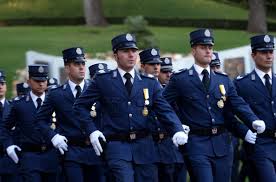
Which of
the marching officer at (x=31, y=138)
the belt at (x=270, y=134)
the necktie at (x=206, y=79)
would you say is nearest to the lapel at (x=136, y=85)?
the necktie at (x=206, y=79)

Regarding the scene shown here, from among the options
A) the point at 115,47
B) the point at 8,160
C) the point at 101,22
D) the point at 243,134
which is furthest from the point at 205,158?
the point at 101,22

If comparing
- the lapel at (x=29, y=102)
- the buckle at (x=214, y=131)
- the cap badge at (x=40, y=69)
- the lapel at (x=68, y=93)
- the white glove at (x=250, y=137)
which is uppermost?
the cap badge at (x=40, y=69)

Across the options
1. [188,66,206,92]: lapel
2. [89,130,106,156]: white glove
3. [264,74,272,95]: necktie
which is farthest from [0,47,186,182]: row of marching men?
[264,74,272,95]: necktie

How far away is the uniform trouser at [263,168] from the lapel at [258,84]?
0.77 m

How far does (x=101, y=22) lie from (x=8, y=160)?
2914 centimetres

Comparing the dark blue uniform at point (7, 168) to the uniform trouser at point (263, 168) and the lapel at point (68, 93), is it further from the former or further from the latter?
the uniform trouser at point (263, 168)

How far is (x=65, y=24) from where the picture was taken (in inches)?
1738

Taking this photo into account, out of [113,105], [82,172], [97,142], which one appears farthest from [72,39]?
[97,142]

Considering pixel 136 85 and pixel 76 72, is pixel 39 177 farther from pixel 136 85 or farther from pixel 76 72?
pixel 136 85

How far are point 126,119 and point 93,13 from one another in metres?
32.7

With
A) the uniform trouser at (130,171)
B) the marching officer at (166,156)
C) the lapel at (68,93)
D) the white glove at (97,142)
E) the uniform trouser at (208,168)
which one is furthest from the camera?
the marching officer at (166,156)

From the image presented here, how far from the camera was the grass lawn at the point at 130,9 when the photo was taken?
146 feet

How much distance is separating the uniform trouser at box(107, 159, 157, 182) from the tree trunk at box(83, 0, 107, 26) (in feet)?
107

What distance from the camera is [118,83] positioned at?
31.7 feet
